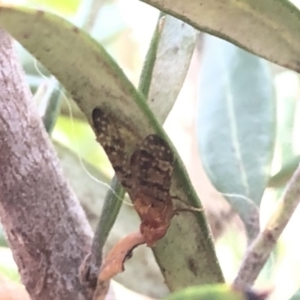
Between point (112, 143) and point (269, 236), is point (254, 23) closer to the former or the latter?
point (112, 143)

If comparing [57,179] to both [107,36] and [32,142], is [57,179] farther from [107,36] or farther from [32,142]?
[107,36]

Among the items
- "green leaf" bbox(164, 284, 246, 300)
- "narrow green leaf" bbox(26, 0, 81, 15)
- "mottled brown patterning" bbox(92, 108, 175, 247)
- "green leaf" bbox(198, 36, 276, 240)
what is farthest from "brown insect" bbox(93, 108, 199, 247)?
"narrow green leaf" bbox(26, 0, 81, 15)

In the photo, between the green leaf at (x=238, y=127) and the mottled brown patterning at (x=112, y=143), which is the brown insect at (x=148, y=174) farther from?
the green leaf at (x=238, y=127)

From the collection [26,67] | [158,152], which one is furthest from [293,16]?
[26,67]

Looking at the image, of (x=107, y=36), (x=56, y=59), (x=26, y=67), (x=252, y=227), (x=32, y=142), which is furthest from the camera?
(x=107, y=36)

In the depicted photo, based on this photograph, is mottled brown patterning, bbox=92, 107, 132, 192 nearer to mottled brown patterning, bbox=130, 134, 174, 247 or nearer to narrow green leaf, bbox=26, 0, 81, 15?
mottled brown patterning, bbox=130, 134, 174, 247
